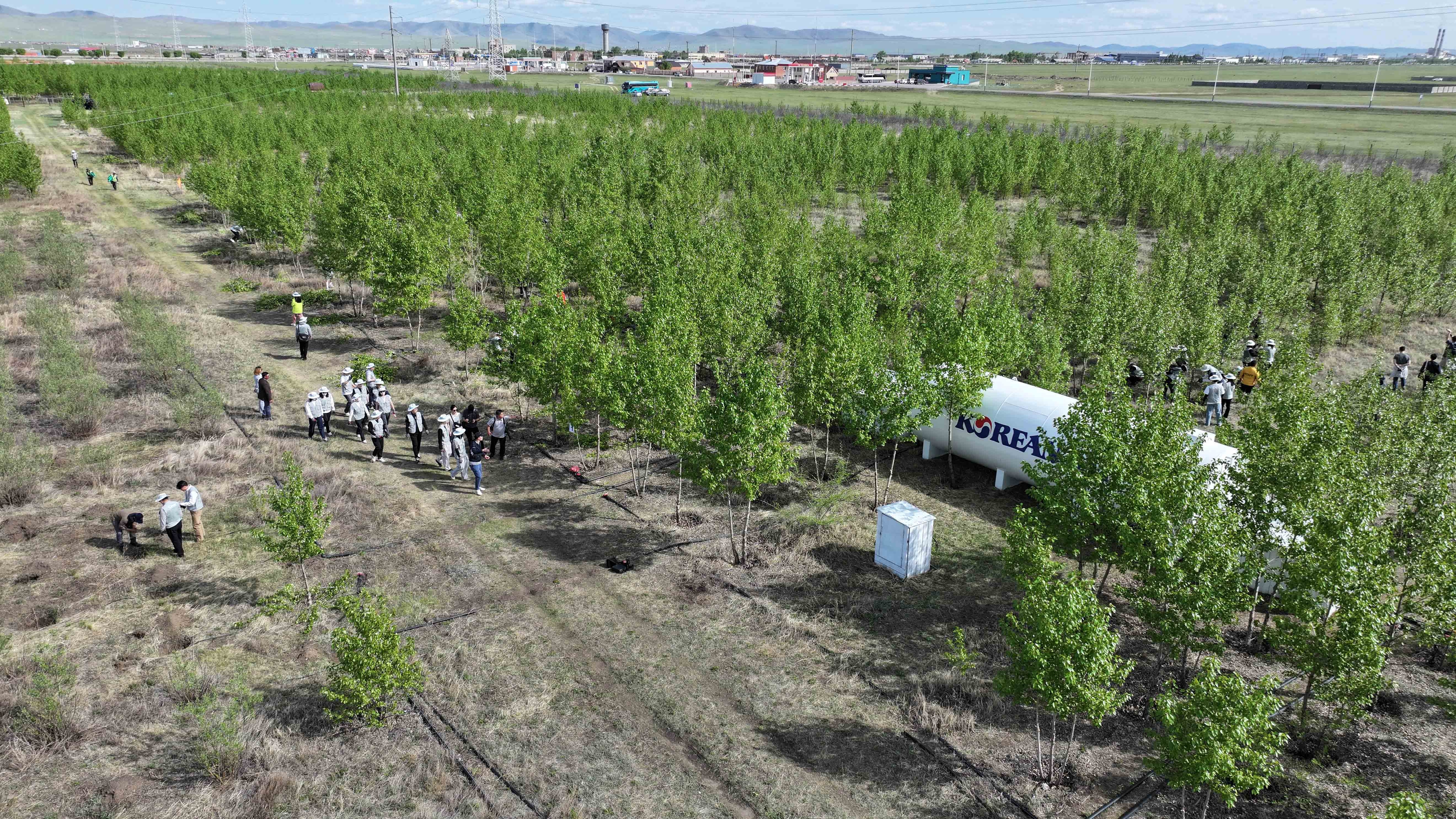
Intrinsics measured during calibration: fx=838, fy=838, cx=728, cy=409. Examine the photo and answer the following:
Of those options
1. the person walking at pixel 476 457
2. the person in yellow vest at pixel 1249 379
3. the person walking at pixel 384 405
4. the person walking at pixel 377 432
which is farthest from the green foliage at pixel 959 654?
the person in yellow vest at pixel 1249 379

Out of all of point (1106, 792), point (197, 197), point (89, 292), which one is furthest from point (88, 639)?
point (197, 197)

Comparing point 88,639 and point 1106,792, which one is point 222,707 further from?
point 1106,792

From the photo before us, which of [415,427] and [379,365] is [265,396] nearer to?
[379,365]

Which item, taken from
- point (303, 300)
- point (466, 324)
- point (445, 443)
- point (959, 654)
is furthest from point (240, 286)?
point (959, 654)

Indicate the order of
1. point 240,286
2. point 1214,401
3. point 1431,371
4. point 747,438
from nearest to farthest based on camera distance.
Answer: point 747,438
point 1214,401
point 1431,371
point 240,286

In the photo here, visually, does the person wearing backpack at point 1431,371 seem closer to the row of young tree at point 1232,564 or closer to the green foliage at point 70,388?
the row of young tree at point 1232,564

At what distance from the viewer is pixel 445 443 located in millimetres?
27500

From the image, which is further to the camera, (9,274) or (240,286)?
(240,286)

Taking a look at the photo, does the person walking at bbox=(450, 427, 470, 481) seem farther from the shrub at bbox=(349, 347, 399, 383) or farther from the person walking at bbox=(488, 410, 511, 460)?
the shrub at bbox=(349, 347, 399, 383)

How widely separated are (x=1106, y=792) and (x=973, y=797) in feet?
7.97

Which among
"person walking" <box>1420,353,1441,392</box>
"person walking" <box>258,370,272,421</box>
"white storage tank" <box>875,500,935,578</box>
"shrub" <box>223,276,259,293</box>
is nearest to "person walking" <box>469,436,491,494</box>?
"person walking" <box>258,370,272,421</box>

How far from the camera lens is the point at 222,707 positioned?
1711 centimetres

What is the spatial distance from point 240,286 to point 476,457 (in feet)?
101

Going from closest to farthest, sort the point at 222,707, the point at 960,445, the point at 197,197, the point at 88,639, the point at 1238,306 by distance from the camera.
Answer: the point at 222,707, the point at 88,639, the point at 960,445, the point at 1238,306, the point at 197,197
